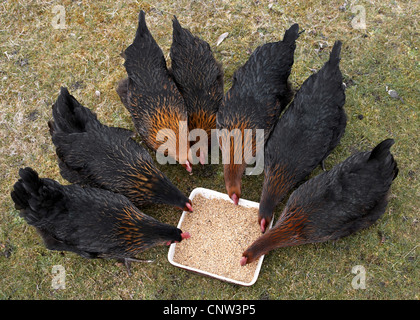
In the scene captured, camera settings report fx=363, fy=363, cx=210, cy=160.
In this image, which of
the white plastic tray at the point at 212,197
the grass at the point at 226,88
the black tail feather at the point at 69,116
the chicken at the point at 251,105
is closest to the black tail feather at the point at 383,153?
the grass at the point at 226,88

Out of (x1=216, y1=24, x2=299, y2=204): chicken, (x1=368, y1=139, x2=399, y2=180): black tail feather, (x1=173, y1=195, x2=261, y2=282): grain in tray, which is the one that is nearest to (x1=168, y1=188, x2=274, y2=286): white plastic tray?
(x1=173, y1=195, x2=261, y2=282): grain in tray

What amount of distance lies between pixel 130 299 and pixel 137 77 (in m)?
2.34

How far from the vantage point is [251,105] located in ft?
12.5

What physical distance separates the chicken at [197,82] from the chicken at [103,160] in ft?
2.09

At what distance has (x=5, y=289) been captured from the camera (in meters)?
3.77

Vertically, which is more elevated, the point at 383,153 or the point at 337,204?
the point at 383,153

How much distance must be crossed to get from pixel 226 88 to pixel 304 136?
4.73ft

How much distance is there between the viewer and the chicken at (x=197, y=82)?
4.02m

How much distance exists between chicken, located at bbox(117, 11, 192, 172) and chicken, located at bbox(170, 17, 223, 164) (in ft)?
0.38

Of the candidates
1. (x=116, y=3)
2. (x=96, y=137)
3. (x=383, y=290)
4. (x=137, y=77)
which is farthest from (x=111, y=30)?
(x=383, y=290)

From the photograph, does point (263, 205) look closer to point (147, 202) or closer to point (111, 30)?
point (147, 202)

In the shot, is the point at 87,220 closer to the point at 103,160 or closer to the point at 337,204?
the point at 103,160
